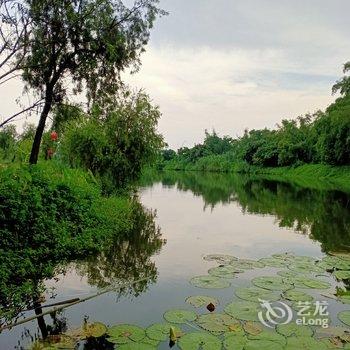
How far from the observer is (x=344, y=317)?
6.88m

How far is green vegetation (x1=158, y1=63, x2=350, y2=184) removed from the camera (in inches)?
1759

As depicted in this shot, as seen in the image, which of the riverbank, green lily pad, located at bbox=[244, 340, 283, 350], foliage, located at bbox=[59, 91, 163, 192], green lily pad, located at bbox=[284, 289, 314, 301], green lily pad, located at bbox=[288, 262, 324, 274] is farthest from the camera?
the riverbank

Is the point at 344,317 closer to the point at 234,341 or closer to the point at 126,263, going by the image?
the point at 234,341

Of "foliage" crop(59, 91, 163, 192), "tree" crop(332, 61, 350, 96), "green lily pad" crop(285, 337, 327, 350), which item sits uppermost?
"tree" crop(332, 61, 350, 96)

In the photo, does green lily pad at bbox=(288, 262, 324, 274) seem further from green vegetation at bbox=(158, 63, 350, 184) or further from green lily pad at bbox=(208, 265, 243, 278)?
green vegetation at bbox=(158, 63, 350, 184)

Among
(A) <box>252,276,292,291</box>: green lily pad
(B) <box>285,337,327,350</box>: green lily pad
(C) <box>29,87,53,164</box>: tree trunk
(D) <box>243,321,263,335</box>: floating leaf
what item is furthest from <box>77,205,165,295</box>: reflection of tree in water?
(C) <box>29,87,53,164</box>: tree trunk

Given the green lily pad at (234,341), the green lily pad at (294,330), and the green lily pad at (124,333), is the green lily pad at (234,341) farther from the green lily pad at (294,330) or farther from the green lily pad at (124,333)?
the green lily pad at (124,333)

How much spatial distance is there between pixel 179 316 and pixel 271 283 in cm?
259

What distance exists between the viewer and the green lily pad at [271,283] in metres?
8.38

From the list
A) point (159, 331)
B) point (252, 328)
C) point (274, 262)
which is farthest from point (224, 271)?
point (159, 331)

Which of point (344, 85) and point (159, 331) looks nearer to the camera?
point (159, 331)

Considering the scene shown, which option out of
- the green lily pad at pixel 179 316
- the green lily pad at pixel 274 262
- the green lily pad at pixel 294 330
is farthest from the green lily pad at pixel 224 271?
the green lily pad at pixel 294 330

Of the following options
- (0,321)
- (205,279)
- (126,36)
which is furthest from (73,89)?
(0,321)

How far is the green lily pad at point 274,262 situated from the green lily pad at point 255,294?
2.32 metres
